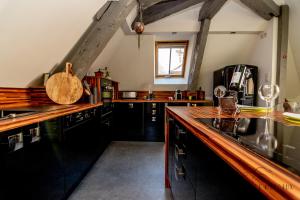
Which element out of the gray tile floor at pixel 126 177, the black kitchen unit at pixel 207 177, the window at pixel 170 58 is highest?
the window at pixel 170 58

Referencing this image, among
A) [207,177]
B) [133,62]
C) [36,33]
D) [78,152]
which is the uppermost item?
[133,62]

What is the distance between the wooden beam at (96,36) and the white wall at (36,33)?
10cm

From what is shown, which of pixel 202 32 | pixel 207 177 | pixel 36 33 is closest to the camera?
pixel 207 177

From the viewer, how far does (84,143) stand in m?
2.01

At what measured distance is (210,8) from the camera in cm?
291

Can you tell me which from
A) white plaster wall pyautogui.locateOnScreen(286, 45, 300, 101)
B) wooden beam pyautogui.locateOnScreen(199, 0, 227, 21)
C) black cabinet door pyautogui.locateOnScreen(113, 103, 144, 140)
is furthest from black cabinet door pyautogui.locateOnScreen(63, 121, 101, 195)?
white plaster wall pyautogui.locateOnScreen(286, 45, 300, 101)

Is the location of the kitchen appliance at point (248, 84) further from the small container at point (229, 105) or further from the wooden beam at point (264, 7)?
the small container at point (229, 105)

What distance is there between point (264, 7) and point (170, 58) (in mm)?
2084

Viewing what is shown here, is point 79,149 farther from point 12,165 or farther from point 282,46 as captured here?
point 282,46

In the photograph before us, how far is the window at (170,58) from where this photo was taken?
414 cm

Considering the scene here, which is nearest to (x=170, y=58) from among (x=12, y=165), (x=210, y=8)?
(x=210, y=8)

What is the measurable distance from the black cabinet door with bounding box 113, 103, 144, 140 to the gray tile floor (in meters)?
0.60

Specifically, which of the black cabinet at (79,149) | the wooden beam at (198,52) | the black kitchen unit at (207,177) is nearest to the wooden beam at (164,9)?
the wooden beam at (198,52)

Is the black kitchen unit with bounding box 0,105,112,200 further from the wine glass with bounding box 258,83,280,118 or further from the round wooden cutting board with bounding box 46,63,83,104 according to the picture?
the wine glass with bounding box 258,83,280,118
